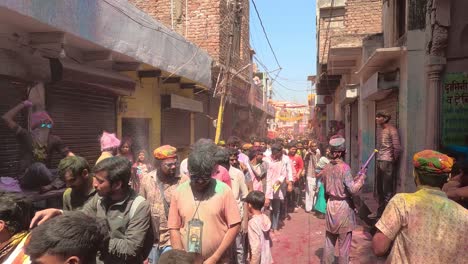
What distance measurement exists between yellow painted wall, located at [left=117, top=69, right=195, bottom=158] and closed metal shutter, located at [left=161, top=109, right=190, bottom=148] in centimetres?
38

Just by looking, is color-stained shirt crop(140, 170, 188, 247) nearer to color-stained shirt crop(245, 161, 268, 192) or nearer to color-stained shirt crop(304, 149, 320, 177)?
color-stained shirt crop(245, 161, 268, 192)

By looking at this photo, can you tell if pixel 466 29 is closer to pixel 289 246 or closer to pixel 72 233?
pixel 289 246

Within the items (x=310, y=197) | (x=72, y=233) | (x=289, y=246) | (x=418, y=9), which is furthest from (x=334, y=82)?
(x=72, y=233)

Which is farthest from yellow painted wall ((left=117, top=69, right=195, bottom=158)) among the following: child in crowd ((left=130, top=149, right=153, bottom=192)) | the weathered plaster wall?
the weathered plaster wall

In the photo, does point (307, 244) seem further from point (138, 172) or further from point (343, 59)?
point (343, 59)

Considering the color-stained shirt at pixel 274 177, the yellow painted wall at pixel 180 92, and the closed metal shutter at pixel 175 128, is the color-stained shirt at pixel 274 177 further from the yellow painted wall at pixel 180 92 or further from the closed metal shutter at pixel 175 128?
the yellow painted wall at pixel 180 92

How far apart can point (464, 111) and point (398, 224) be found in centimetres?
391

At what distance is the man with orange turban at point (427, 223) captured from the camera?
227 centimetres

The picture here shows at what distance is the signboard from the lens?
17.7ft

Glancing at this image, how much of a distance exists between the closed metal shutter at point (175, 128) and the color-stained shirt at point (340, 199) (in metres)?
6.04

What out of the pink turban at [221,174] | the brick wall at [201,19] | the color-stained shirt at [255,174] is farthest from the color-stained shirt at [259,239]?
the brick wall at [201,19]

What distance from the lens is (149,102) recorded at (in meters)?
8.94

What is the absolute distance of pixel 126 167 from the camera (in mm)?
2561

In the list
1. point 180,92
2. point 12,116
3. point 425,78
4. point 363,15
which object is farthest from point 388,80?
point 363,15
